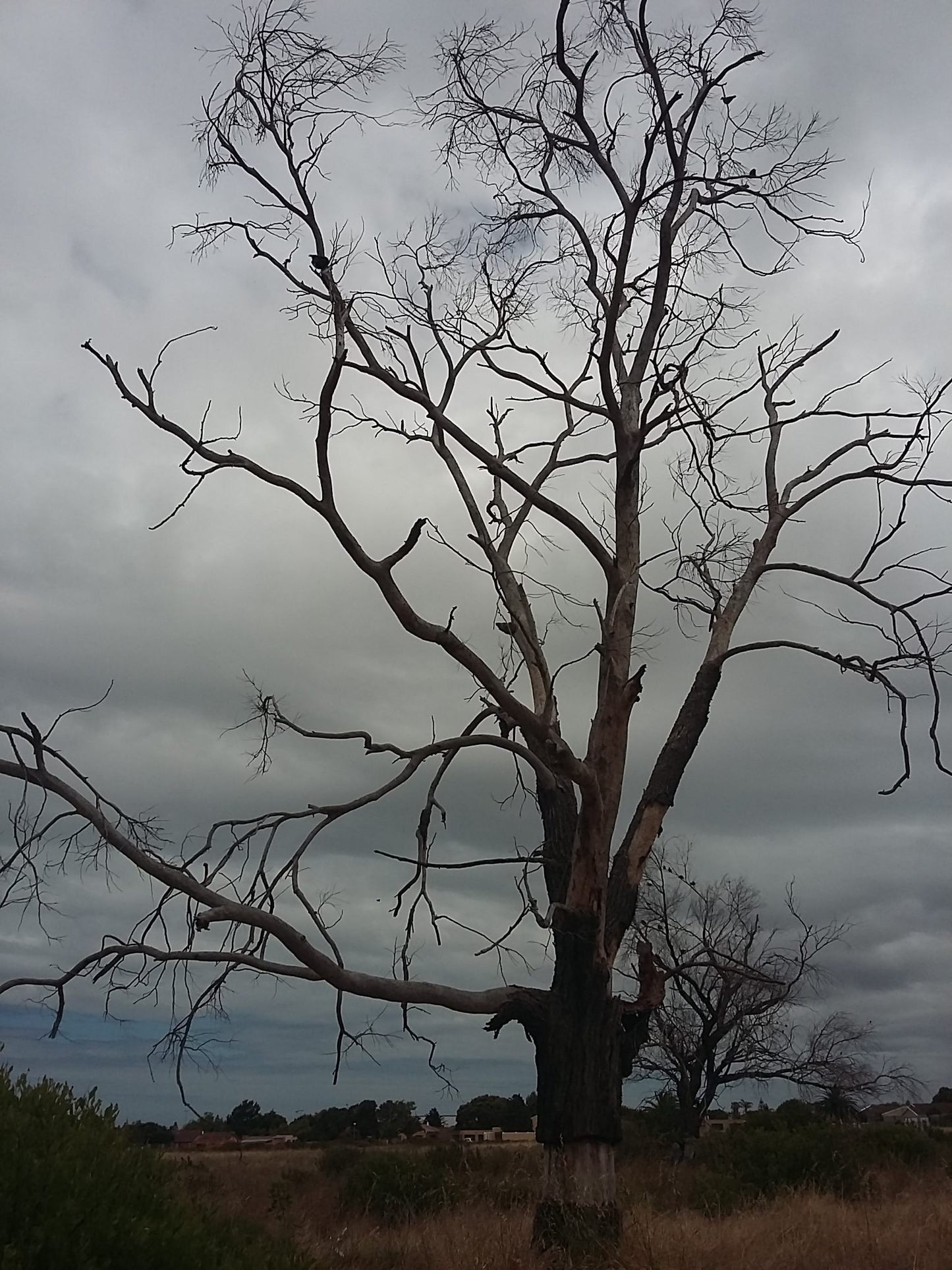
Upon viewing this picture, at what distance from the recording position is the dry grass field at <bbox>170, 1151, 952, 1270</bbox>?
7609 millimetres

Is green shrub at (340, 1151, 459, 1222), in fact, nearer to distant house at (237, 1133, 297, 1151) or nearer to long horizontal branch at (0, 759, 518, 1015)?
A: long horizontal branch at (0, 759, 518, 1015)

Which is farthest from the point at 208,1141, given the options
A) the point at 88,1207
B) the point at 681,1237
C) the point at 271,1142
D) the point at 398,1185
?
the point at 88,1207

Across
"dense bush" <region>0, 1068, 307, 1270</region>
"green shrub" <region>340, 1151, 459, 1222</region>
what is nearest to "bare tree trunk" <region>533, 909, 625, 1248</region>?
"dense bush" <region>0, 1068, 307, 1270</region>

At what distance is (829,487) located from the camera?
10781 millimetres

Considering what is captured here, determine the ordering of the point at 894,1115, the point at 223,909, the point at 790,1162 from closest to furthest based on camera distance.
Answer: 1. the point at 223,909
2. the point at 790,1162
3. the point at 894,1115

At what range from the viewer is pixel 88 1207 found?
190 inches

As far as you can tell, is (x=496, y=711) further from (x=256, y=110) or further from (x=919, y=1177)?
(x=919, y=1177)

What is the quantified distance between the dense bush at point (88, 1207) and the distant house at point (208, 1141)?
2370cm

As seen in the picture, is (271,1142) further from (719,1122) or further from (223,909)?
(223,909)

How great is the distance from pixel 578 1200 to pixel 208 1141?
3118 cm

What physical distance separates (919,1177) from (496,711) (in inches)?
479

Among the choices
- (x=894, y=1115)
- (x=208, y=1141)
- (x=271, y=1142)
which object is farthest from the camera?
(x=271, y=1142)

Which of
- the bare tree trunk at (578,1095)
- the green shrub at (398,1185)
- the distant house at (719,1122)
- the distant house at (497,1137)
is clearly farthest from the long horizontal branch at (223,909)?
the distant house at (497,1137)

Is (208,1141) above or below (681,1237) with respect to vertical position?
above
